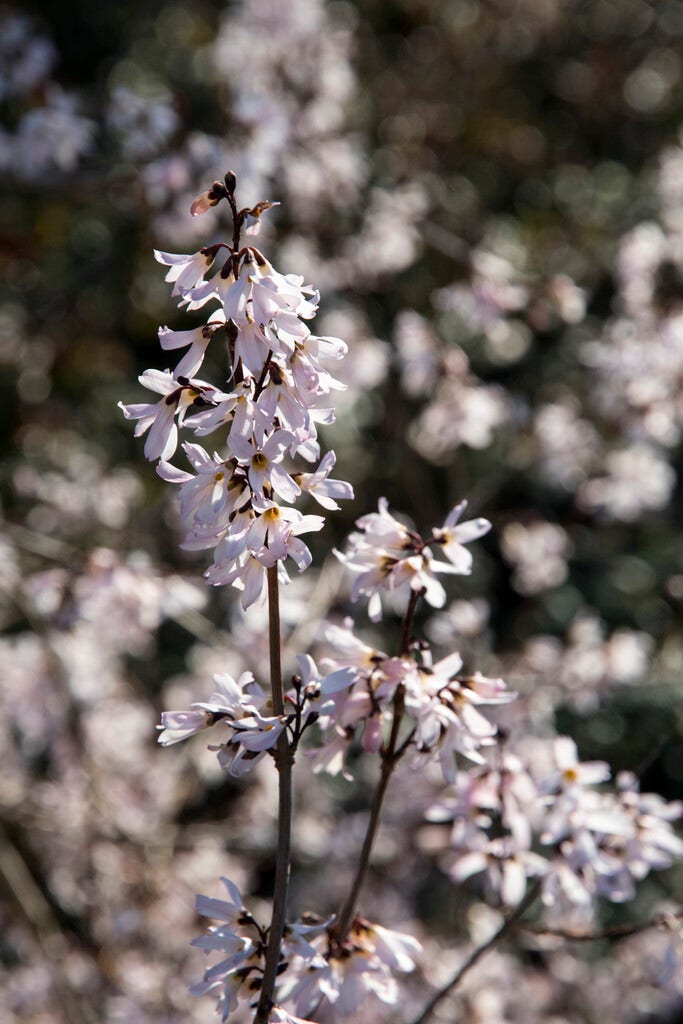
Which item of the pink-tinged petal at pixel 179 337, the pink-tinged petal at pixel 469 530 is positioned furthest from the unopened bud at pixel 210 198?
the pink-tinged petal at pixel 469 530

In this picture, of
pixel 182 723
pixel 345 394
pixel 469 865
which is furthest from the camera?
pixel 345 394

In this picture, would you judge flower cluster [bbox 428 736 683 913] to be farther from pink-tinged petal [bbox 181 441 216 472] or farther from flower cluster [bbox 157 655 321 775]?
pink-tinged petal [bbox 181 441 216 472]

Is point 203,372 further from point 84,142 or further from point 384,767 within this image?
point 384,767

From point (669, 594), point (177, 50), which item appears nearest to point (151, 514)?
point (669, 594)

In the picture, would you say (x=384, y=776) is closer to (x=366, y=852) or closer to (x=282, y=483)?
(x=366, y=852)

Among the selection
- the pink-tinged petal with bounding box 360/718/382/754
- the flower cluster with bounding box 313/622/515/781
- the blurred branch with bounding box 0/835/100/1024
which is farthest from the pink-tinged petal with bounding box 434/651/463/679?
the blurred branch with bounding box 0/835/100/1024

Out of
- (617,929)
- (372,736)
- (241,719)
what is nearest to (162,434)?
(241,719)
